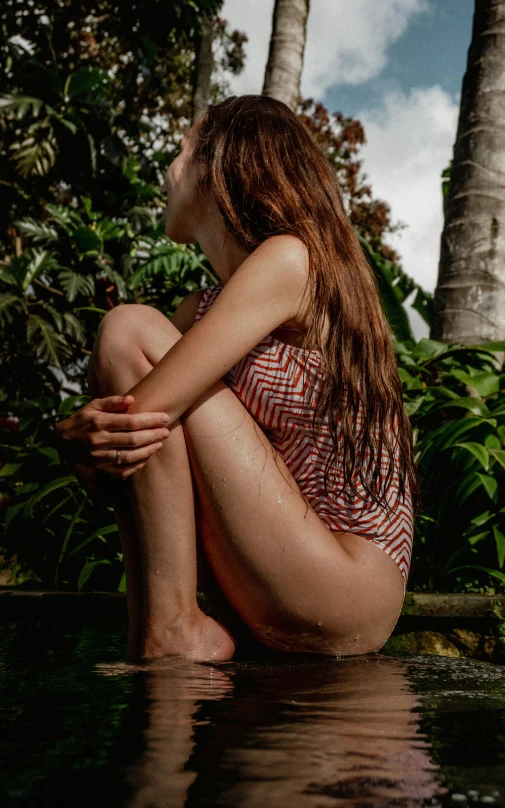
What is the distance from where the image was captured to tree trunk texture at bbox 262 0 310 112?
577cm

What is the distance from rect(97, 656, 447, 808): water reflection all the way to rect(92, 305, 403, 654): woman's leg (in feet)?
0.72

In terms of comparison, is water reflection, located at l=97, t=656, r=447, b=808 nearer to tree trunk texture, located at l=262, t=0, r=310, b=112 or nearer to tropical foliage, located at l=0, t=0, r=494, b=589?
tropical foliage, located at l=0, t=0, r=494, b=589

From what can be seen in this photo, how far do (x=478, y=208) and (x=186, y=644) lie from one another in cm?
288

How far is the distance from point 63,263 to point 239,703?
5.26m

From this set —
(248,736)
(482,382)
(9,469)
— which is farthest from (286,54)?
(248,736)

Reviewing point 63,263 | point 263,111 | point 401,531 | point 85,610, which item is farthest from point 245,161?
point 63,263

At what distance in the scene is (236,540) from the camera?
1.57 meters

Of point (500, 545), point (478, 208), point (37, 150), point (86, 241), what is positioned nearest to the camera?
point (500, 545)

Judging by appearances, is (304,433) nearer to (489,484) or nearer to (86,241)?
(489,484)

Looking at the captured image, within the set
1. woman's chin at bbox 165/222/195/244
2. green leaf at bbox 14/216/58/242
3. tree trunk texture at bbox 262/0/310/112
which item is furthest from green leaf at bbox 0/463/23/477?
tree trunk texture at bbox 262/0/310/112

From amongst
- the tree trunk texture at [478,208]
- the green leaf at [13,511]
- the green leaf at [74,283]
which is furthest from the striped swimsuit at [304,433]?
the green leaf at [74,283]

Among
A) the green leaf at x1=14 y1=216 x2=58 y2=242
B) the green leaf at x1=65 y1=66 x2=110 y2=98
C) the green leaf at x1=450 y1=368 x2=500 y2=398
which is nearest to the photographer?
the green leaf at x1=450 y1=368 x2=500 y2=398

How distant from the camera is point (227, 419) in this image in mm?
1622

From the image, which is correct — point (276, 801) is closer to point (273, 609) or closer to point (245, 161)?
point (273, 609)
